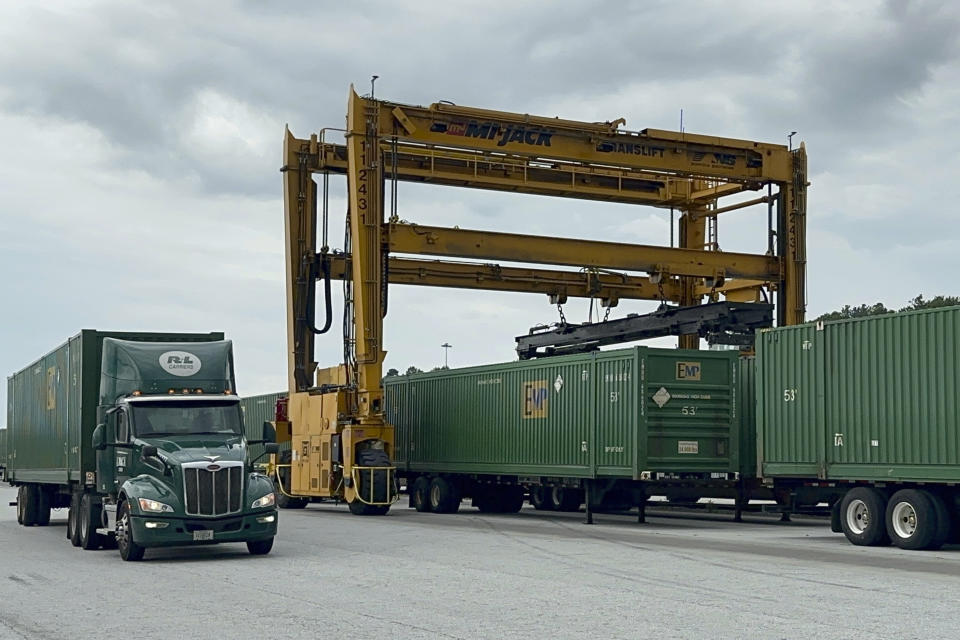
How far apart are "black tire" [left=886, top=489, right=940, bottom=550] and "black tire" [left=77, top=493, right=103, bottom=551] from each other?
12252mm

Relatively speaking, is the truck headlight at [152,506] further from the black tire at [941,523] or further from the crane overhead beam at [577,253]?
the crane overhead beam at [577,253]

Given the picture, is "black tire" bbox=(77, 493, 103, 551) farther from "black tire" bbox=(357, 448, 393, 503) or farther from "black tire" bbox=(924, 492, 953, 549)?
"black tire" bbox=(924, 492, 953, 549)

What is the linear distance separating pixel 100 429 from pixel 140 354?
1318 millimetres

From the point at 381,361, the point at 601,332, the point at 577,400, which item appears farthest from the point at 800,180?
the point at 381,361

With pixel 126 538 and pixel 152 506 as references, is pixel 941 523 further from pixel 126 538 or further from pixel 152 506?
pixel 126 538

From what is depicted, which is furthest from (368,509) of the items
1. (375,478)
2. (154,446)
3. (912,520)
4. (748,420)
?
(912,520)

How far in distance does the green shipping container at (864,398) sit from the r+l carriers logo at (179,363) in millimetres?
10028

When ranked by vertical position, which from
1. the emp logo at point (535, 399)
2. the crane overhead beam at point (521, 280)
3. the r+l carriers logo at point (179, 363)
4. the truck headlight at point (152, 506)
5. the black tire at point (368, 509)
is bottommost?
the black tire at point (368, 509)

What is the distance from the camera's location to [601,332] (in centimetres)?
3478

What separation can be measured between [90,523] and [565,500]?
15.3 m

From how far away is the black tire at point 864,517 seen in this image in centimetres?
2038

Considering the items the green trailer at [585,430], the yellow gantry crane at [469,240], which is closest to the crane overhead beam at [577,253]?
the yellow gantry crane at [469,240]

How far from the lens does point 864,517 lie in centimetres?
2078

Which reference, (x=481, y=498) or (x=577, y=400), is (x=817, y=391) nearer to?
(x=577, y=400)
